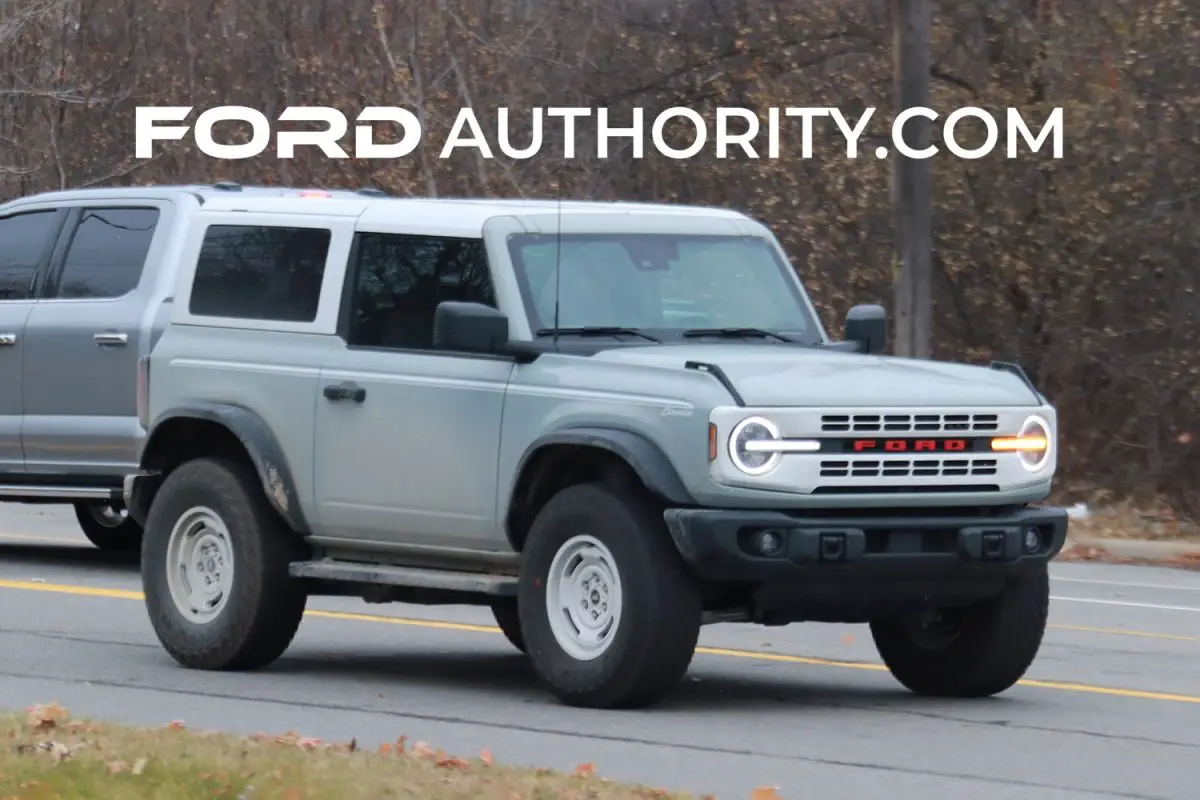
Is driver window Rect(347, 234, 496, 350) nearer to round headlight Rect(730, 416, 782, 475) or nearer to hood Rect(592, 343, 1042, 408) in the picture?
hood Rect(592, 343, 1042, 408)

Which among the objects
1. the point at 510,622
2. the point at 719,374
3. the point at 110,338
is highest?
the point at 719,374

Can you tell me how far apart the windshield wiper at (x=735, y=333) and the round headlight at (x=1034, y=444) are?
1282mm

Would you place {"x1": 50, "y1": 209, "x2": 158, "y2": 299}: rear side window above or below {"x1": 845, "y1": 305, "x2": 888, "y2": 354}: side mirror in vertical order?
above

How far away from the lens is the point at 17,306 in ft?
51.6

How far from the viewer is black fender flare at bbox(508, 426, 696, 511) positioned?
9016 mm

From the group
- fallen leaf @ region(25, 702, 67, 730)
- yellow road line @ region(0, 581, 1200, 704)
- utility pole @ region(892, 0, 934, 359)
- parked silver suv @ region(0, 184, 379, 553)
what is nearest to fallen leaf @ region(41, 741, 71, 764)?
fallen leaf @ region(25, 702, 67, 730)

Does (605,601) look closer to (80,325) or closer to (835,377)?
(835,377)

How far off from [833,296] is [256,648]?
52.0 ft

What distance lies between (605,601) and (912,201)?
13.0 metres

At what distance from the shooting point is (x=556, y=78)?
29.0 meters

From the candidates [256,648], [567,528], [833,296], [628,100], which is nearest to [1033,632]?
[567,528]

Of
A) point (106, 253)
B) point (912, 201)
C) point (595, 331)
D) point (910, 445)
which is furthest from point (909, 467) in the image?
point (912, 201)

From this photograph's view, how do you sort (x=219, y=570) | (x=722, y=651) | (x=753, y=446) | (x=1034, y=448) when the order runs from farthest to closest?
(x=722, y=651) < (x=219, y=570) < (x=1034, y=448) < (x=753, y=446)

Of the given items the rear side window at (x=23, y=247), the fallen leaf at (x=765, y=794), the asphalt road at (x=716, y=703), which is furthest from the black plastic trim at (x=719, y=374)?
the rear side window at (x=23, y=247)
